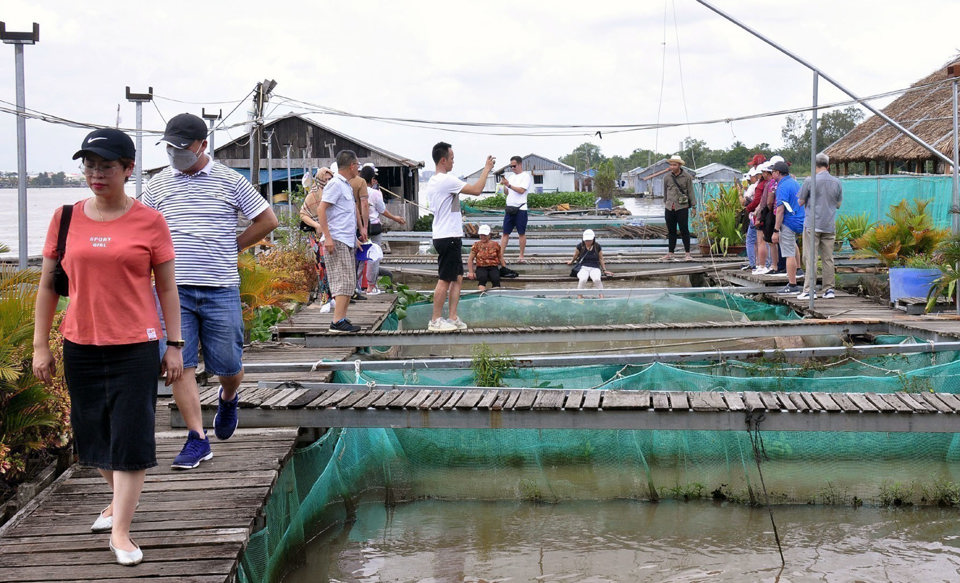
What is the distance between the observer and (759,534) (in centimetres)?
519

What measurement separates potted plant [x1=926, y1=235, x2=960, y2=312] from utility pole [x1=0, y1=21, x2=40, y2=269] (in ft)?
26.1

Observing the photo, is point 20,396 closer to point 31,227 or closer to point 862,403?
point 862,403

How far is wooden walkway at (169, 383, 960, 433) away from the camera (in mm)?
4879

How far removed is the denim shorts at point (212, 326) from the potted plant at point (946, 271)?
669cm

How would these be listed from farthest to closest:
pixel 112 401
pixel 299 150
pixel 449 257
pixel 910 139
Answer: pixel 299 150, pixel 910 139, pixel 449 257, pixel 112 401

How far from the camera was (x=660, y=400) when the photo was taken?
5.09 meters

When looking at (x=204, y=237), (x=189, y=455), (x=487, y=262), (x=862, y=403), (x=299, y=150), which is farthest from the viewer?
(x=299, y=150)

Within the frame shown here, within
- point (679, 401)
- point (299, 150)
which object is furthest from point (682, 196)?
point (299, 150)

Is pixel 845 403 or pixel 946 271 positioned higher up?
pixel 946 271

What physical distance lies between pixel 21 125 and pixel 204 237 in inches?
209

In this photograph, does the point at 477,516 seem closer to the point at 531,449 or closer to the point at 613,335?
the point at 531,449

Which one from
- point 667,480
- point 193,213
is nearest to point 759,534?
point 667,480

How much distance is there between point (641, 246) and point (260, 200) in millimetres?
15146

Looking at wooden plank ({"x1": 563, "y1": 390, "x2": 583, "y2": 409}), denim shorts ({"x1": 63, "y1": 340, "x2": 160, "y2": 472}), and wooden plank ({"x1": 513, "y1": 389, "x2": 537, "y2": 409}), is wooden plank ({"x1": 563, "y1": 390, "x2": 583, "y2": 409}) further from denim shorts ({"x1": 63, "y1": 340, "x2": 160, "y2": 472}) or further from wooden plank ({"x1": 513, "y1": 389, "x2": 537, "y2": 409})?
denim shorts ({"x1": 63, "y1": 340, "x2": 160, "y2": 472})
